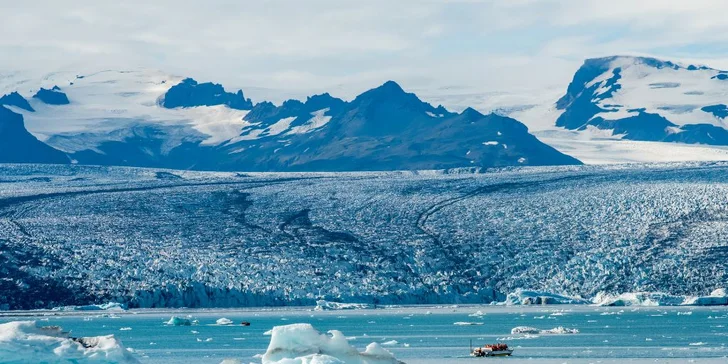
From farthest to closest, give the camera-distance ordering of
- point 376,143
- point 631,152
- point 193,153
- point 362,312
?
1. point 193,153
2. point 376,143
3. point 631,152
4. point 362,312

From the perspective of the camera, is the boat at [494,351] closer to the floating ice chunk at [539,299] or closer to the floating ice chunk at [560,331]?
the floating ice chunk at [560,331]

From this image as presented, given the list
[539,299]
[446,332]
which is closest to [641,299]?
[539,299]

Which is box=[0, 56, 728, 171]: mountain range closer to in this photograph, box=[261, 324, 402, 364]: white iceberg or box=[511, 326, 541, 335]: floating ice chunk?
box=[511, 326, 541, 335]: floating ice chunk

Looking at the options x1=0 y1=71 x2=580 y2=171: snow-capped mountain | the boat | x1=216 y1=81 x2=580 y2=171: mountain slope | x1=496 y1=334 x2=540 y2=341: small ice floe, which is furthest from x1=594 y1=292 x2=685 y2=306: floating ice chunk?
x1=0 y1=71 x2=580 y2=171: snow-capped mountain

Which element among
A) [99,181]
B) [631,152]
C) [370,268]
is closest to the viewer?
[370,268]

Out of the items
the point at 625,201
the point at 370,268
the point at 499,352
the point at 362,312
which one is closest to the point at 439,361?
the point at 499,352

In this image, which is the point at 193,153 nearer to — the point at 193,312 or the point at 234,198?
the point at 234,198

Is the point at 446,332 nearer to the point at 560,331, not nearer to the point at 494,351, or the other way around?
the point at 560,331

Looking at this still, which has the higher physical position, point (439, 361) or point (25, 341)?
point (25, 341)
